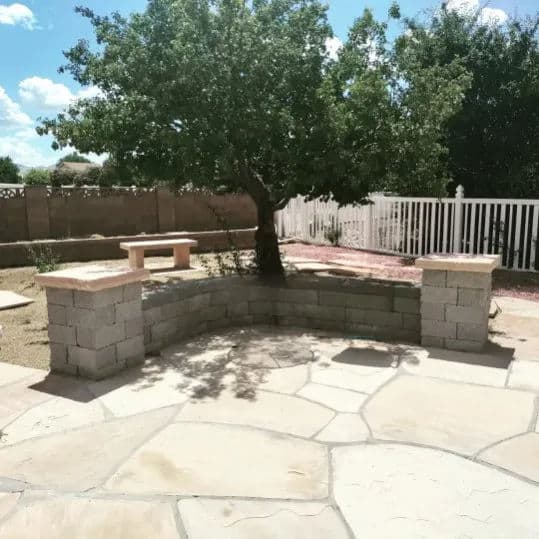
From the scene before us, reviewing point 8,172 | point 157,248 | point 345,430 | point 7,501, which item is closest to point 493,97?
point 157,248

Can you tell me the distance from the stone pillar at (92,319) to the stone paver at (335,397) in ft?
5.36

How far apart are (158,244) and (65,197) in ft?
12.7

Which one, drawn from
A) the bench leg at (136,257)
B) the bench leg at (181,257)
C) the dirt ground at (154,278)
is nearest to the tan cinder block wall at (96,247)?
the dirt ground at (154,278)

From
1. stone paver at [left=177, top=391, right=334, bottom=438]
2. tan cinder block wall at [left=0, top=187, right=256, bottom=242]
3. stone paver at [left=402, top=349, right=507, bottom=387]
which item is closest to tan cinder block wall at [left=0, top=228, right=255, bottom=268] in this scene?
tan cinder block wall at [left=0, top=187, right=256, bottom=242]

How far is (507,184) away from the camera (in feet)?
34.1

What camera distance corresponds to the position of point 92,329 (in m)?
4.04

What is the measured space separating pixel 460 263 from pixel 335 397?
6.13 feet

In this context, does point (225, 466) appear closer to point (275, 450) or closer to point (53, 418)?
point (275, 450)

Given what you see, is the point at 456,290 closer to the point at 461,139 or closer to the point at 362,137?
the point at 362,137

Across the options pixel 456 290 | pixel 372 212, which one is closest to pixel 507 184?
pixel 372 212

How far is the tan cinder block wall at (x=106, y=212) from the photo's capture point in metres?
11.1

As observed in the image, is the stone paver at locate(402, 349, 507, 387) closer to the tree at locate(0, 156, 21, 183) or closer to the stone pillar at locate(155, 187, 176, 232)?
the stone pillar at locate(155, 187, 176, 232)

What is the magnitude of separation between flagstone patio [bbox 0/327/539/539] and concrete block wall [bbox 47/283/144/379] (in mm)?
162

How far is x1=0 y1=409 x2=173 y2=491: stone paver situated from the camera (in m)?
2.70
